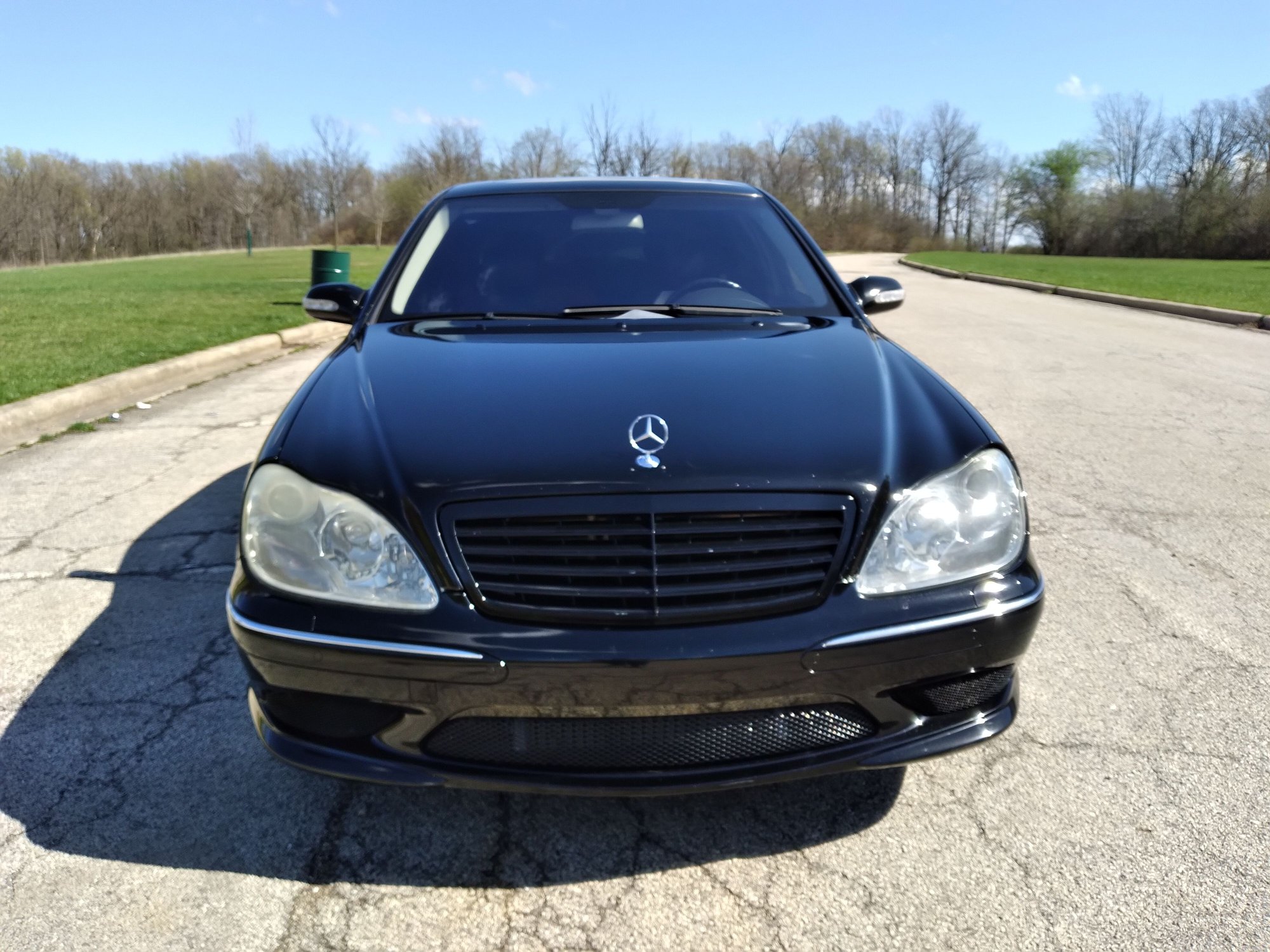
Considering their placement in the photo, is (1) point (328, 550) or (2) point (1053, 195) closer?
(1) point (328, 550)

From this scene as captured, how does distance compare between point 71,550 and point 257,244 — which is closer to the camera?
point 71,550

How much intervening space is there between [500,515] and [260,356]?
362 inches

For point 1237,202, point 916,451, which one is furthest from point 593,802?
point 1237,202

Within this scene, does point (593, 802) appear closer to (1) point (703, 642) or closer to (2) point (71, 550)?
(1) point (703, 642)

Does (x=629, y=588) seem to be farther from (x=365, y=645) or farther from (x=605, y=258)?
(x=605, y=258)

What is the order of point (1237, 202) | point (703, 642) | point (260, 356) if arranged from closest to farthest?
point (703, 642), point (260, 356), point (1237, 202)

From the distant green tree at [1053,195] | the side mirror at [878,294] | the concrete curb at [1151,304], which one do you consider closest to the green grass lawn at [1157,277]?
the concrete curb at [1151,304]

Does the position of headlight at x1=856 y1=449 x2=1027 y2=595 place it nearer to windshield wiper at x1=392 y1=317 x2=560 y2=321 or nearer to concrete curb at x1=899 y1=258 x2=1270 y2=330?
windshield wiper at x1=392 y1=317 x2=560 y2=321

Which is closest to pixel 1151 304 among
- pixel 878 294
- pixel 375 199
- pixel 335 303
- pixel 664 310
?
pixel 878 294

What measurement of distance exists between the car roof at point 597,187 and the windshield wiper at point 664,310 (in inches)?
30.0

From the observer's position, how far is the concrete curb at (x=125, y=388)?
20.5ft

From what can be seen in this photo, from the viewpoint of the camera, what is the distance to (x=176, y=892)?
1.97 meters

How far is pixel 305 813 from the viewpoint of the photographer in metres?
2.25

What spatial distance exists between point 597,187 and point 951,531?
7.06 ft
